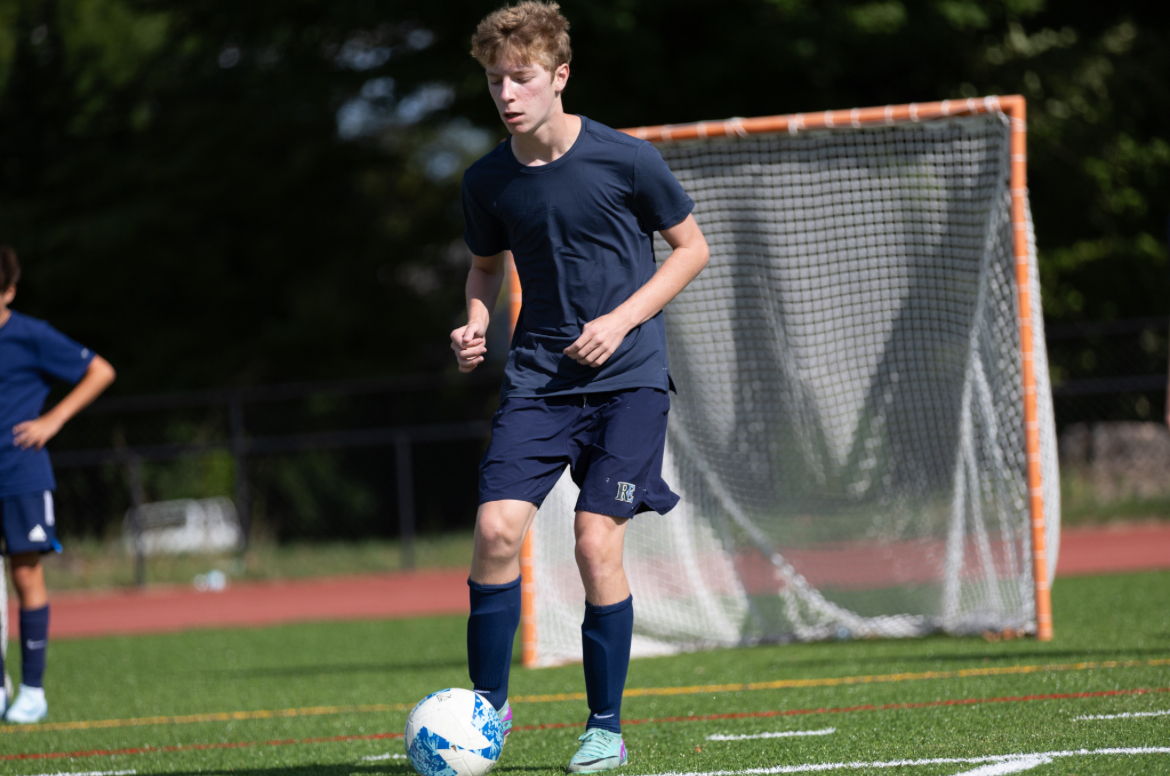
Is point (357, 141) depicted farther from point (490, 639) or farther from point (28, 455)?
point (490, 639)

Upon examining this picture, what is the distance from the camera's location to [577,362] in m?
3.39

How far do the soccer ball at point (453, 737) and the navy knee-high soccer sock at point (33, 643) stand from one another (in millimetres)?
2880

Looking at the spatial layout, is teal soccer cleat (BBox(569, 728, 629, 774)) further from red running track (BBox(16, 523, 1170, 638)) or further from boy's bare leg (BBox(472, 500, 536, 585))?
red running track (BBox(16, 523, 1170, 638))

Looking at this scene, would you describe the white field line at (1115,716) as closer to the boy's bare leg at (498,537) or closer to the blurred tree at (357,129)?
the boy's bare leg at (498,537)

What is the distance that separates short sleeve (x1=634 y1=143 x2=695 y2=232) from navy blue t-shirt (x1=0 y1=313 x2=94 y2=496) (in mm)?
3155

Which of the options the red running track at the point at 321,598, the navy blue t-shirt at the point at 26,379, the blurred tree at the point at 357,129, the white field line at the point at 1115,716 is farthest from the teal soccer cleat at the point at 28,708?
the blurred tree at the point at 357,129

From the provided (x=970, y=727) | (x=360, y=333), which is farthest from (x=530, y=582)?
(x=360, y=333)

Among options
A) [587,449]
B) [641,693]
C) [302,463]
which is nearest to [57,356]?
[641,693]

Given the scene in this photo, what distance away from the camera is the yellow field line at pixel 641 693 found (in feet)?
16.1

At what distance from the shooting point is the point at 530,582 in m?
6.32

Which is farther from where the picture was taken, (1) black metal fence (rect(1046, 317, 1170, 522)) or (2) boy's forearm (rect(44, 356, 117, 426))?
(1) black metal fence (rect(1046, 317, 1170, 522))

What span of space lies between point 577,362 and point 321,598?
9.31 metres

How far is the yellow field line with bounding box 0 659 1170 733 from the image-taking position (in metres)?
4.92

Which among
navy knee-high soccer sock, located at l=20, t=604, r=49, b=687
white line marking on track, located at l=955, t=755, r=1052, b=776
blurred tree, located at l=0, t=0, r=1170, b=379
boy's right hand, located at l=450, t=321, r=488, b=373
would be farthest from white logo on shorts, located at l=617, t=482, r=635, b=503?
blurred tree, located at l=0, t=0, r=1170, b=379
